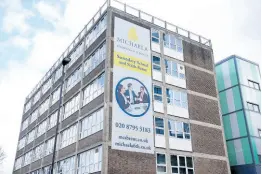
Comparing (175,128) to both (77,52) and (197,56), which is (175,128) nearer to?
(197,56)

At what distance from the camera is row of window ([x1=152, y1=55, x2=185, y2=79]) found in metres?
24.5

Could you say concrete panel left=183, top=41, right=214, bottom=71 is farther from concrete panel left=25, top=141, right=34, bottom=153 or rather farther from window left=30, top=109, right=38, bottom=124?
concrete panel left=25, top=141, right=34, bottom=153

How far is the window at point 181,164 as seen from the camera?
21547mm

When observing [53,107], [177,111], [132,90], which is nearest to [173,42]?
[177,111]

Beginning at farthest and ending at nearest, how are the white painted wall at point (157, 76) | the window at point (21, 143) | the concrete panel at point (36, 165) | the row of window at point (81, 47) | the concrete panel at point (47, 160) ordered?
1. the window at point (21, 143)
2. the concrete panel at point (36, 165)
3. the concrete panel at point (47, 160)
4. the row of window at point (81, 47)
5. the white painted wall at point (157, 76)

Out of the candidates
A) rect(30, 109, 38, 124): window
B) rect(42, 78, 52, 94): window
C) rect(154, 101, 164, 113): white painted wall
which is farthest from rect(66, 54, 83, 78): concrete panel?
rect(30, 109, 38, 124): window

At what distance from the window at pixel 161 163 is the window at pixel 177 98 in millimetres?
4560

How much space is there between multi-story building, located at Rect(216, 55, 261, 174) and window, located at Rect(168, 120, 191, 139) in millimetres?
7058

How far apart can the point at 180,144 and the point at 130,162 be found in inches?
193

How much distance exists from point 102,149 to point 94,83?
20.8 ft

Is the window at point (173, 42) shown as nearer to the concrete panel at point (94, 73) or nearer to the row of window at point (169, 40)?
the row of window at point (169, 40)

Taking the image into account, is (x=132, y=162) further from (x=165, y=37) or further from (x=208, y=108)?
(x=165, y=37)

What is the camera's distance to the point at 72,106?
87.7 feet

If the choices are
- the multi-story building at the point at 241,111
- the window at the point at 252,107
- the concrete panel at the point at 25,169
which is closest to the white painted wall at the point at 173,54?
the multi-story building at the point at 241,111
